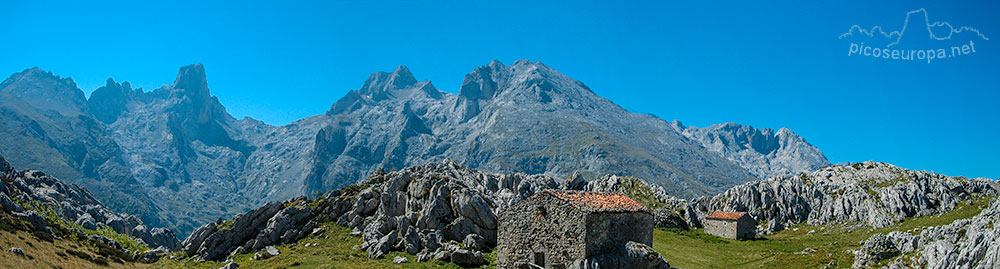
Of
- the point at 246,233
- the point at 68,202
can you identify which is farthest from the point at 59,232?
the point at 68,202

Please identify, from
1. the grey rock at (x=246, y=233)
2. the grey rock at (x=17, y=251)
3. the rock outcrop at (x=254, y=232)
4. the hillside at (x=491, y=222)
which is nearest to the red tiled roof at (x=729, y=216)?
the hillside at (x=491, y=222)

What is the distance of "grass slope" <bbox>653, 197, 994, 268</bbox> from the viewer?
169 feet

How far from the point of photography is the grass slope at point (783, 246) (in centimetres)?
5166

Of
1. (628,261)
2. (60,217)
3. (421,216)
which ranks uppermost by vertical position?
(421,216)

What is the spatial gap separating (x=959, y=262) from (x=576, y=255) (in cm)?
2194

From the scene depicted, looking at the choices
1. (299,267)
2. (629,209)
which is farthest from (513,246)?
(299,267)

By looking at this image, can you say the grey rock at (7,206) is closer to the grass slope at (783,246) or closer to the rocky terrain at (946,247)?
the grass slope at (783,246)

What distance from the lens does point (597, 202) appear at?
41000mm

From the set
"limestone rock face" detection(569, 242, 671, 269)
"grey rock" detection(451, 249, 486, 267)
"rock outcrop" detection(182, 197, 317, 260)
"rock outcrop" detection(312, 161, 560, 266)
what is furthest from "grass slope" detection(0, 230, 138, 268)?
"limestone rock face" detection(569, 242, 671, 269)

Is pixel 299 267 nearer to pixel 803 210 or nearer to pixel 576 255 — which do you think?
pixel 576 255

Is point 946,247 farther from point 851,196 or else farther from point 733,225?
point 851,196

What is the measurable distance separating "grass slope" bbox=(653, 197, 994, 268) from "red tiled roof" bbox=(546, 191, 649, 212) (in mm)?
11256

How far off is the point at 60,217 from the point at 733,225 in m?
109

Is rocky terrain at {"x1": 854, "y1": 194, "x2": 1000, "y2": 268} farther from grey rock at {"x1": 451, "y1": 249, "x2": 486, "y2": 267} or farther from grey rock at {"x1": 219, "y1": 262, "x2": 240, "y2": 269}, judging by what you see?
grey rock at {"x1": 219, "y1": 262, "x2": 240, "y2": 269}
